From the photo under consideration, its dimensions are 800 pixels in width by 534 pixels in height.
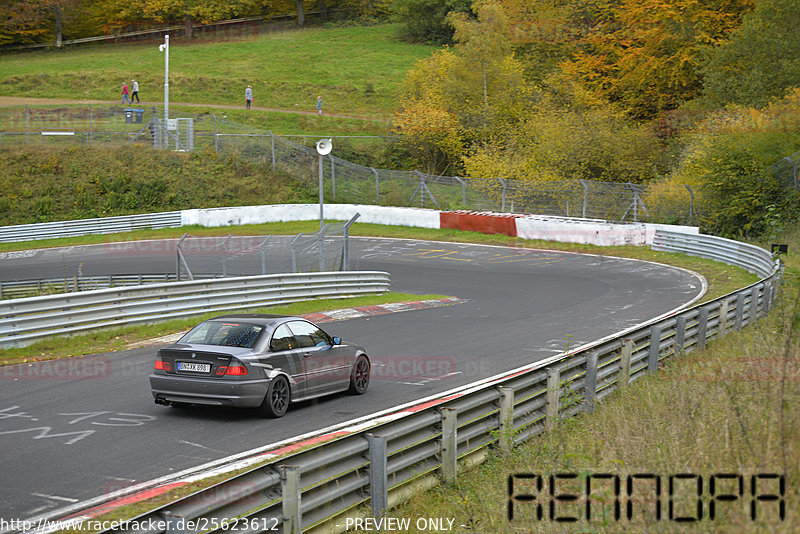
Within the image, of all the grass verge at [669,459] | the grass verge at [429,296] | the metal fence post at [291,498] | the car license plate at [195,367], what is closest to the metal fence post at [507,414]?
the grass verge at [669,459]

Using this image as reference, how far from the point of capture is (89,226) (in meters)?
40.8

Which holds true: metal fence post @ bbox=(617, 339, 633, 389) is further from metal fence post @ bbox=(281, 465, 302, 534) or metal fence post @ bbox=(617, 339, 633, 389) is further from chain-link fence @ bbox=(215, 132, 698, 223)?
chain-link fence @ bbox=(215, 132, 698, 223)

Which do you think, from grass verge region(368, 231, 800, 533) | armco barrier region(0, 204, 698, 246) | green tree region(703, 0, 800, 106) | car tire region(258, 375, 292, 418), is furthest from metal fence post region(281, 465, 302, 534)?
green tree region(703, 0, 800, 106)

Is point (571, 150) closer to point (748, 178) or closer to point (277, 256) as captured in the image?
point (748, 178)

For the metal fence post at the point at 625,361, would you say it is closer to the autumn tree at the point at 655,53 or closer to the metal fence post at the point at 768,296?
the metal fence post at the point at 768,296

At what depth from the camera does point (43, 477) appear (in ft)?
27.7

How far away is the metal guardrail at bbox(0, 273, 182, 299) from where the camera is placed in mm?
25609

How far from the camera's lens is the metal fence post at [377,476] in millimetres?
6973

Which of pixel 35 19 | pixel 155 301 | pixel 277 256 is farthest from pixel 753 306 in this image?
pixel 35 19

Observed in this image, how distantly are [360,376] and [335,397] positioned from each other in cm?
53

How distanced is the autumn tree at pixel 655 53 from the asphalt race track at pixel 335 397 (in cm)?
3138

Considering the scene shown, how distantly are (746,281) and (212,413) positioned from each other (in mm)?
19671

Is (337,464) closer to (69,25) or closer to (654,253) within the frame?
(654,253)

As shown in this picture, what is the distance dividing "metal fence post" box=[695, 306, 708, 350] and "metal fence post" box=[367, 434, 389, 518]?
930 centimetres
